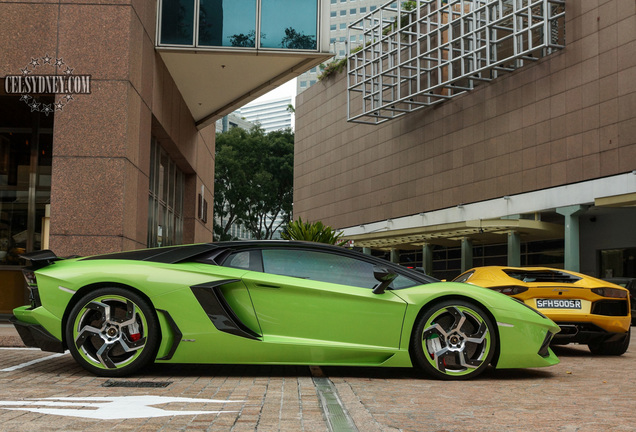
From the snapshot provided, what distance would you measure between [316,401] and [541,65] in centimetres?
2955

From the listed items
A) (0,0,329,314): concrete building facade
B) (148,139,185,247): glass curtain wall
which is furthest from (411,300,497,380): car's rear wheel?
(148,139,185,247): glass curtain wall

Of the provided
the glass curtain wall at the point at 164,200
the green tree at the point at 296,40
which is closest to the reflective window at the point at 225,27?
the green tree at the point at 296,40

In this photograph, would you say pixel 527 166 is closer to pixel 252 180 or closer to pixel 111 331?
pixel 252 180

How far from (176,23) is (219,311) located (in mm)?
9390

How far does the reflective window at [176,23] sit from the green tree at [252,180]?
3756 cm

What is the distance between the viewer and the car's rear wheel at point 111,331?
18.6 feet

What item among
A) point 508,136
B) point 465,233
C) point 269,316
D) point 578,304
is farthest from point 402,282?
point 508,136

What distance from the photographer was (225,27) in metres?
13.9

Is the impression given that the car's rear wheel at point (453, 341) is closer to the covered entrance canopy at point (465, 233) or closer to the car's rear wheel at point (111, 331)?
the car's rear wheel at point (111, 331)

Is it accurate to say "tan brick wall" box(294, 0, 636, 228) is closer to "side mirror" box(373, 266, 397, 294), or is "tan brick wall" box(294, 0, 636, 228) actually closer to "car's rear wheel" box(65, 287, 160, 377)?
"side mirror" box(373, 266, 397, 294)

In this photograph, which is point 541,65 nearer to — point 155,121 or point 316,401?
point 155,121

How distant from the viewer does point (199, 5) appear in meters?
13.9

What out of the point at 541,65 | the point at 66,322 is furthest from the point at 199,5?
the point at 541,65

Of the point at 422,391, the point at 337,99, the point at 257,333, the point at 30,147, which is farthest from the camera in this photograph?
the point at 337,99
